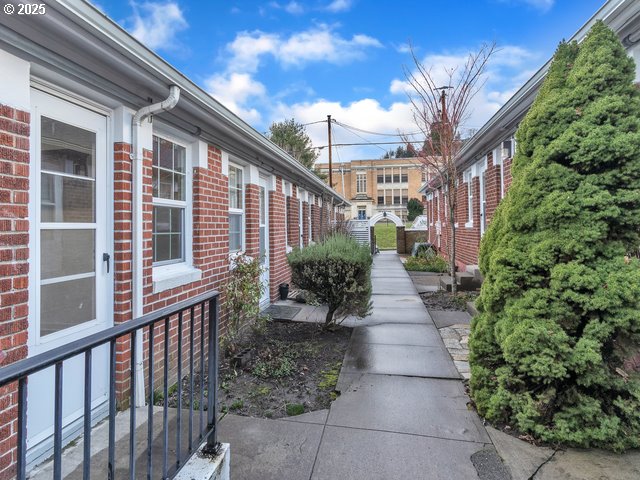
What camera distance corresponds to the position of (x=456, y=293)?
7566 mm

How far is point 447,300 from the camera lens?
7.26 meters

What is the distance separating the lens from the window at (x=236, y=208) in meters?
5.46

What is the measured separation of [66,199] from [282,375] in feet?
8.19

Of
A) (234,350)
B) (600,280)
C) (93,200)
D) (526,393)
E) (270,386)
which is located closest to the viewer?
(600,280)

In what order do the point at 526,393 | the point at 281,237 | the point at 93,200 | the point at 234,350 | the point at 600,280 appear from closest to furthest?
the point at 600,280, the point at 526,393, the point at 93,200, the point at 234,350, the point at 281,237

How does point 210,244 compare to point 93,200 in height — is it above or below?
below

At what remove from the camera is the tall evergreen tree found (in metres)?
2.39

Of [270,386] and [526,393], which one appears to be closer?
[526,393]

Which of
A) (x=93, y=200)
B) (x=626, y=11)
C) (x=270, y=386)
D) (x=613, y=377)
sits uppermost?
(x=626, y=11)

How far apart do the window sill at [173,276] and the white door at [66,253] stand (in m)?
0.51

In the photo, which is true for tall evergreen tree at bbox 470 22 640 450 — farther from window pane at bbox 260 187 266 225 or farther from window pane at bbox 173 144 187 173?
window pane at bbox 260 187 266 225

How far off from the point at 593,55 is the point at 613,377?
7.42 ft

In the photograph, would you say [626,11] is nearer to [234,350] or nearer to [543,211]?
[543,211]

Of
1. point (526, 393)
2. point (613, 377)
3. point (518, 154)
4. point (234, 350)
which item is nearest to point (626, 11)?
point (518, 154)
